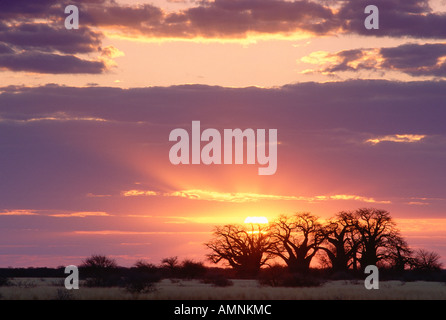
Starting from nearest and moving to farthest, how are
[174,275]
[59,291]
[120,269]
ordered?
[59,291] < [120,269] < [174,275]

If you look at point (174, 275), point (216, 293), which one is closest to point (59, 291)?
point (216, 293)

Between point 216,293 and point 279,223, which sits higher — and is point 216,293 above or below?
below

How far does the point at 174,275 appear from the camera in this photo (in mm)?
95938

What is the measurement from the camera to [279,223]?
10088 cm
